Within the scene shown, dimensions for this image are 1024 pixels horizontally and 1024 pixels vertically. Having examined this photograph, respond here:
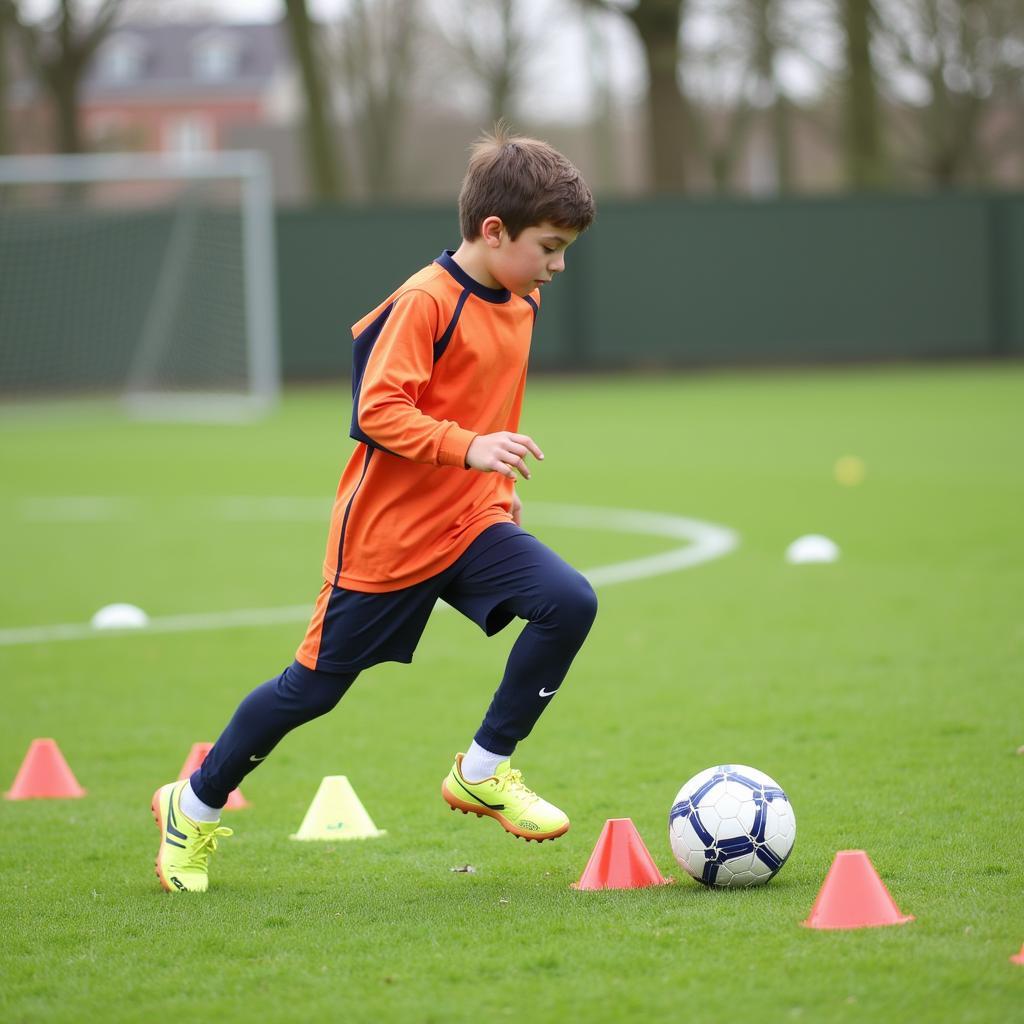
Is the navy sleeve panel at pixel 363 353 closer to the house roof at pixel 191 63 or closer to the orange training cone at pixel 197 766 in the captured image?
the orange training cone at pixel 197 766

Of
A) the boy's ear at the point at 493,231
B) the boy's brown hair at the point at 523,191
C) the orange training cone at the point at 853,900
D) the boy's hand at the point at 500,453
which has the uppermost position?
the boy's brown hair at the point at 523,191

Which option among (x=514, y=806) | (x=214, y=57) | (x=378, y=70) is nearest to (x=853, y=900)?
(x=514, y=806)

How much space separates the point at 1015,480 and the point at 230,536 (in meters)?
6.71

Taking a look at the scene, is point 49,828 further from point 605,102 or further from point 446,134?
point 446,134

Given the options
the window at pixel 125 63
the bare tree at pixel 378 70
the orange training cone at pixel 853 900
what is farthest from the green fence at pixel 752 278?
the window at pixel 125 63

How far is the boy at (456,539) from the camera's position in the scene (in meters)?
4.48

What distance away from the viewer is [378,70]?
152ft

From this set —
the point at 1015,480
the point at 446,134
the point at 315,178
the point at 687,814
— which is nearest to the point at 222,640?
the point at 687,814

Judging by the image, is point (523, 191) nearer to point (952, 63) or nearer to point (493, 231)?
point (493, 231)

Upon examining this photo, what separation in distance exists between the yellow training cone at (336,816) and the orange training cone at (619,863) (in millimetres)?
949

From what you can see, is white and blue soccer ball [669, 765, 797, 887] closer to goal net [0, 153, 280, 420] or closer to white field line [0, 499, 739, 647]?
white field line [0, 499, 739, 647]

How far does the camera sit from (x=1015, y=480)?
564 inches

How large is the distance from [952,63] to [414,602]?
1437 inches

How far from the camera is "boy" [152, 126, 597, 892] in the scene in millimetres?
4480
